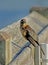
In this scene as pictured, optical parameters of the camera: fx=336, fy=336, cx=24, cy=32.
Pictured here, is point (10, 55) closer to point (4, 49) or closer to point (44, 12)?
point (4, 49)

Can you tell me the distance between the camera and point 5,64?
278 inches

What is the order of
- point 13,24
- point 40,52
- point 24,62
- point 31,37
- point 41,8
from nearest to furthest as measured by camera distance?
point 40,52
point 31,37
point 24,62
point 13,24
point 41,8

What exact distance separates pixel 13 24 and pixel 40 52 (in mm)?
8126

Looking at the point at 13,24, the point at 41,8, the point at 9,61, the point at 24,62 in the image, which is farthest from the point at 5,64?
the point at 41,8

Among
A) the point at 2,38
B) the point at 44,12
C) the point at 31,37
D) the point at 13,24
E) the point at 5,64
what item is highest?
the point at 44,12

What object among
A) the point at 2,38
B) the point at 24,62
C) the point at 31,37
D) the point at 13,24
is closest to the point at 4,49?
the point at 2,38

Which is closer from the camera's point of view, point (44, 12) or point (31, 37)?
point (31, 37)

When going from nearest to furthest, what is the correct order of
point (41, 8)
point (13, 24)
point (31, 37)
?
point (31, 37) → point (13, 24) → point (41, 8)

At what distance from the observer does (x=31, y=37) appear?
4.01 m

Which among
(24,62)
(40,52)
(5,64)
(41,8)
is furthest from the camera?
(41,8)

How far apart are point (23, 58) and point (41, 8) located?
695cm

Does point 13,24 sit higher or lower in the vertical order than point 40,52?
higher

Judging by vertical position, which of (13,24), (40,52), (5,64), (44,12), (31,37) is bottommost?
(40,52)

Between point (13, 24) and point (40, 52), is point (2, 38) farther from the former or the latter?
point (13, 24)
